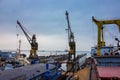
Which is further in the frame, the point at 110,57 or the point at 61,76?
the point at 61,76

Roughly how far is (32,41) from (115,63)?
39885 millimetres

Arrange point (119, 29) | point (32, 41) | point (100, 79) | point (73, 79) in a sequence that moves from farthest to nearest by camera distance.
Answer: point (32, 41) → point (119, 29) → point (73, 79) → point (100, 79)

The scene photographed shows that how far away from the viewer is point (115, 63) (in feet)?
63.0

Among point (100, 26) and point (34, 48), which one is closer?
point (100, 26)

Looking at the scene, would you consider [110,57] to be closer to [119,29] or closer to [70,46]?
[119,29]

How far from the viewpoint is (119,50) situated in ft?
74.6

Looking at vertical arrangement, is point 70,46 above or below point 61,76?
above

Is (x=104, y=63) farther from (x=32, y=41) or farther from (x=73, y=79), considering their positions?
(x=32, y=41)

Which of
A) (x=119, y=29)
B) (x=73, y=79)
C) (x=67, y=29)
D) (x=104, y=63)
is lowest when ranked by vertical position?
(x=73, y=79)

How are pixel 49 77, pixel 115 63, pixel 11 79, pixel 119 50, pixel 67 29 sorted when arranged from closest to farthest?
pixel 11 79, pixel 49 77, pixel 115 63, pixel 119 50, pixel 67 29

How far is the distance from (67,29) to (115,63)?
4427 centimetres

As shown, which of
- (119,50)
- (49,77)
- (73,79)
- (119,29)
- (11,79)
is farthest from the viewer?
(119,29)

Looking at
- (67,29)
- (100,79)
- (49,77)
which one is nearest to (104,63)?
(49,77)

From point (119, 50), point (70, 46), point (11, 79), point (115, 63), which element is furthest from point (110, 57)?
point (70, 46)
